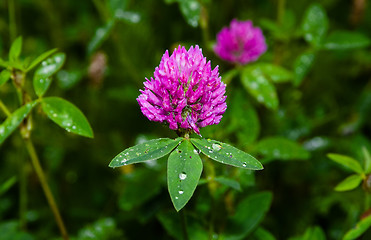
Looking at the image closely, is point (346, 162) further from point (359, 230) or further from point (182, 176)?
point (182, 176)

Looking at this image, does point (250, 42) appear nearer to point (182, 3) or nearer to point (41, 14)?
point (182, 3)

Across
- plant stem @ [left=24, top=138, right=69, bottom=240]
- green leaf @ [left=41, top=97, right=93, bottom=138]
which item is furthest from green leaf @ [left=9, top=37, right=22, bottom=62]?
plant stem @ [left=24, top=138, right=69, bottom=240]

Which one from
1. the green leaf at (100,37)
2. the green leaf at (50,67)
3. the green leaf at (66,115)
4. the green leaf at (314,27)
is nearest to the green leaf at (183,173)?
the green leaf at (66,115)

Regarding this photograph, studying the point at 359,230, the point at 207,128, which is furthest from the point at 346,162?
the point at 207,128

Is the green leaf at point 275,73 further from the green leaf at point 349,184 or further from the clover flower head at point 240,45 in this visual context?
the green leaf at point 349,184

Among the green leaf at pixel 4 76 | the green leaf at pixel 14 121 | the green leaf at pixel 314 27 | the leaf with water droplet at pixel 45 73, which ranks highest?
the green leaf at pixel 4 76

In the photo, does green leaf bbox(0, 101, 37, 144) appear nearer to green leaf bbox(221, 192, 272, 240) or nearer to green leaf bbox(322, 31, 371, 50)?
green leaf bbox(221, 192, 272, 240)

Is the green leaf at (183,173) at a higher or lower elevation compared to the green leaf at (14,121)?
lower

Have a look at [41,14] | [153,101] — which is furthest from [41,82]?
[41,14]
